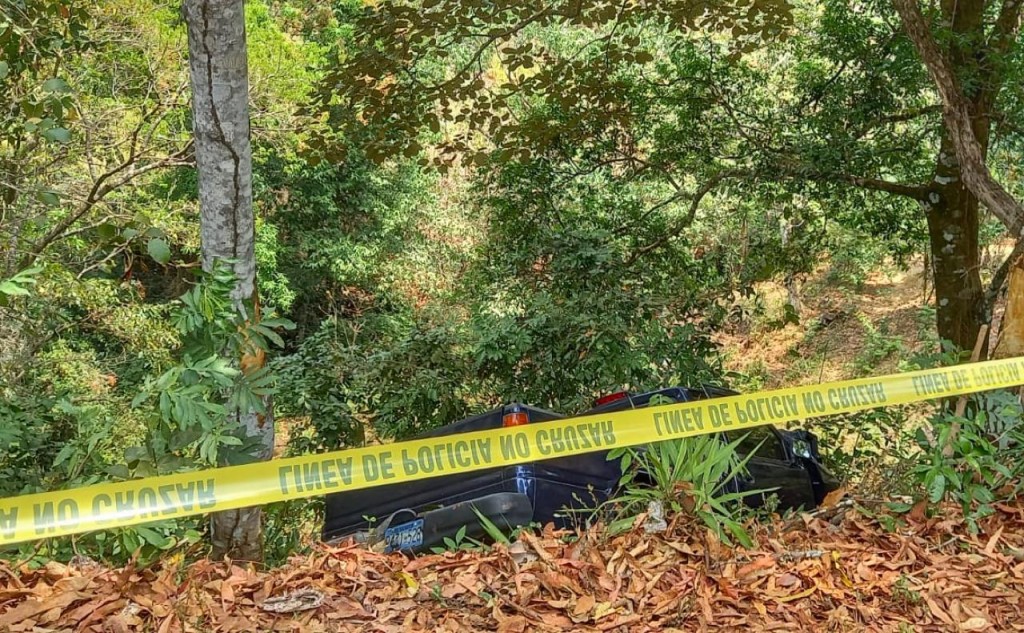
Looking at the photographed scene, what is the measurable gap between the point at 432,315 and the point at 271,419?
15.2m

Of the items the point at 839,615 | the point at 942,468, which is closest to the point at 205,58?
the point at 839,615

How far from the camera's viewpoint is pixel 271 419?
384 cm

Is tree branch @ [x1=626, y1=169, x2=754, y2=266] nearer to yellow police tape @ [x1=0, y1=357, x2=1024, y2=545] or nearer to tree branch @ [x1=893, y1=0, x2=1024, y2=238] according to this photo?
tree branch @ [x1=893, y1=0, x2=1024, y2=238]

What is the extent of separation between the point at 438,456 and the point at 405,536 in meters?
1.53

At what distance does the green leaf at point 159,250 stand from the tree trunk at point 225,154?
0.79ft

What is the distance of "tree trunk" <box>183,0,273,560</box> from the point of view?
3488mm

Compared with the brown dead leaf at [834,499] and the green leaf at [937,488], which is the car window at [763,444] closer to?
the brown dead leaf at [834,499]

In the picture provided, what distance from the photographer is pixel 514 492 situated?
4.57 metres

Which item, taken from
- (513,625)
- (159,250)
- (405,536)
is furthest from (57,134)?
(513,625)

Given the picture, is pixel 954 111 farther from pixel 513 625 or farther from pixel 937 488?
pixel 513 625

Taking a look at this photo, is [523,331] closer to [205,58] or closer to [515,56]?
[515,56]

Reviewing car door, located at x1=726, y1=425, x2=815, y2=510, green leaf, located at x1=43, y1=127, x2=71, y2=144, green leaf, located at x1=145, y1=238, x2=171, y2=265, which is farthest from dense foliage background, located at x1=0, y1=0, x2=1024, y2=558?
green leaf, located at x1=145, y1=238, x2=171, y2=265

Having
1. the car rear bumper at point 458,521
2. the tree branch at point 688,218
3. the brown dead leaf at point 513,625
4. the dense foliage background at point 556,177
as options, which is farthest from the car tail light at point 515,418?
the tree branch at point 688,218

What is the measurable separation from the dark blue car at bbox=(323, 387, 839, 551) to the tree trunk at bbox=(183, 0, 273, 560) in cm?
108
